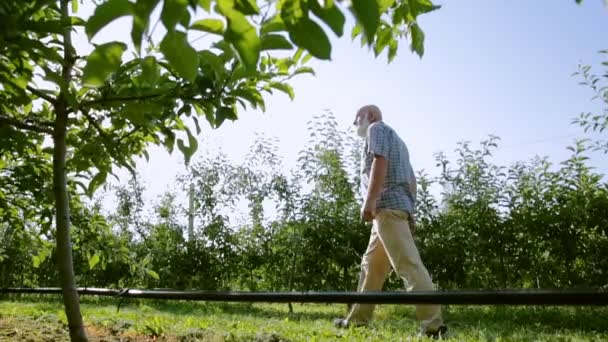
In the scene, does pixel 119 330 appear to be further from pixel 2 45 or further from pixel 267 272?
pixel 267 272

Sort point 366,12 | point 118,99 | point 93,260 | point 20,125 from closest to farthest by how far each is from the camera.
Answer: point 366,12
point 118,99
point 20,125
point 93,260

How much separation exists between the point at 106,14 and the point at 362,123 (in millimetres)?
3464

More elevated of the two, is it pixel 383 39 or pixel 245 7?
pixel 383 39

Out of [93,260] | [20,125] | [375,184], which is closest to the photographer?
[20,125]

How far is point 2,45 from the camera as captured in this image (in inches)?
39.1

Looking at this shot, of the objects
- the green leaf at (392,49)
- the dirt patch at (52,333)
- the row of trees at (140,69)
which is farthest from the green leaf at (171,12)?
the dirt patch at (52,333)

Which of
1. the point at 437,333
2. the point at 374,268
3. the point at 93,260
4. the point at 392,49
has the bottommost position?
the point at 437,333

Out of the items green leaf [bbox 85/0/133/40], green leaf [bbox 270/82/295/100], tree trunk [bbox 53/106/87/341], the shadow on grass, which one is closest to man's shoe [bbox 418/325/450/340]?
the shadow on grass

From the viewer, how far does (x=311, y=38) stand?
62cm

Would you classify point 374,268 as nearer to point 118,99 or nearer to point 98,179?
point 98,179

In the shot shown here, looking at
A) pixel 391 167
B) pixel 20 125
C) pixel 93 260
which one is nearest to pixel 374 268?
pixel 391 167

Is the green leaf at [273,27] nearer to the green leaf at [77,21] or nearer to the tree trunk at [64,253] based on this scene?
the green leaf at [77,21]

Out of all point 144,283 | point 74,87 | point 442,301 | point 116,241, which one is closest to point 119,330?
point 116,241

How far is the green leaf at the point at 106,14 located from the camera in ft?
1.98
